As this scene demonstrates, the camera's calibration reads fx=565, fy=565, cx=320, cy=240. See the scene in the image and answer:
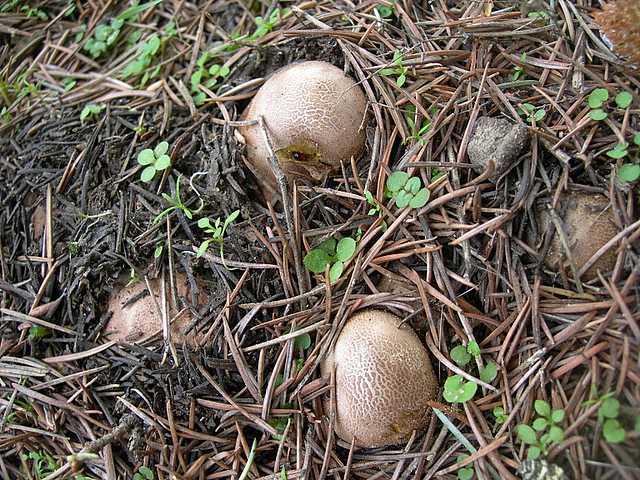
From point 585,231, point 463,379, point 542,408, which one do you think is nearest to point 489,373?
point 463,379

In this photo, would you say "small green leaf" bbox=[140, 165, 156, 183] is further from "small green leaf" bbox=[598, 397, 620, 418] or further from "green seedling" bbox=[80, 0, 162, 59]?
"small green leaf" bbox=[598, 397, 620, 418]

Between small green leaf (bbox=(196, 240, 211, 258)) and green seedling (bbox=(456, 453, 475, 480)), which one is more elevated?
small green leaf (bbox=(196, 240, 211, 258))

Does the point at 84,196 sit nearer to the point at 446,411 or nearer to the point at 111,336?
the point at 111,336

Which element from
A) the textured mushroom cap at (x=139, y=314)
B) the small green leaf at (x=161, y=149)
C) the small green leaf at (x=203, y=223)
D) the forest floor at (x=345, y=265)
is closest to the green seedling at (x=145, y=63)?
the forest floor at (x=345, y=265)

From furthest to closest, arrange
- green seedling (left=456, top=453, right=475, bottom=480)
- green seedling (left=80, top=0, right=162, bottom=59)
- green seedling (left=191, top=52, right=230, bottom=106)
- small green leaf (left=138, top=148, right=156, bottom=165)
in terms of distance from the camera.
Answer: green seedling (left=80, top=0, right=162, bottom=59), green seedling (left=191, top=52, right=230, bottom=106), small green leaf (left=138, top=148, right=156, bottom=165), green seedling (left=456, top=453, right=475, bottom=480)

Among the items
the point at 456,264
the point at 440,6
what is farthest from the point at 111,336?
the point at 440,6

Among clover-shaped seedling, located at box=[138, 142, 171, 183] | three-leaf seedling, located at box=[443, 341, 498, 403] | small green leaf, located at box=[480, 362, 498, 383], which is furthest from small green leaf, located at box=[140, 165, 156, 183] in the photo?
small green leaf, located at box=[480, 362, 498, 383]

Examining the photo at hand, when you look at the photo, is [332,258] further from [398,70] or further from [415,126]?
[398,70]
